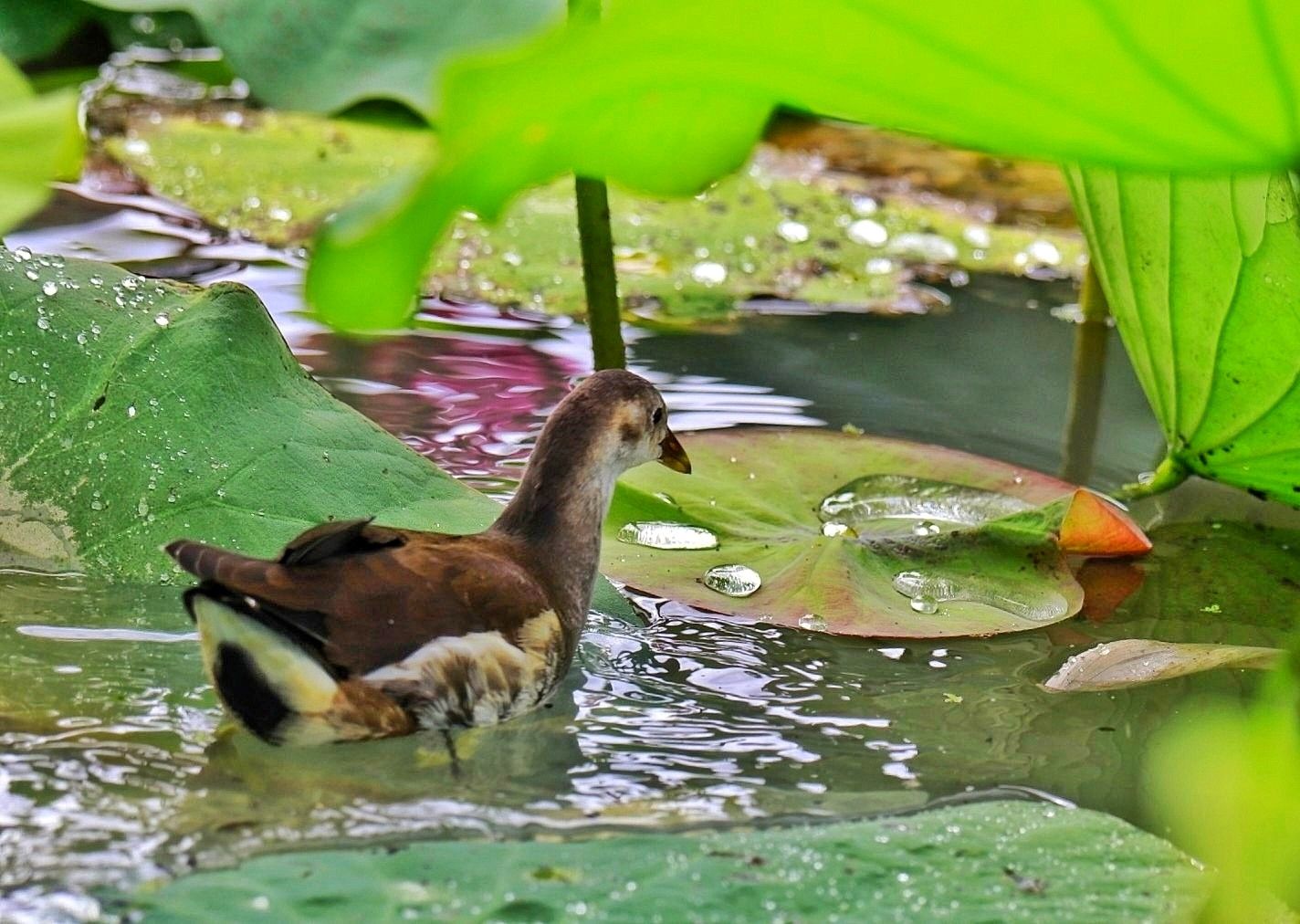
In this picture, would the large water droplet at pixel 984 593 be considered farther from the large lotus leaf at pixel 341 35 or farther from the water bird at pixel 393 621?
the large lotus leaf at pixel 341 35

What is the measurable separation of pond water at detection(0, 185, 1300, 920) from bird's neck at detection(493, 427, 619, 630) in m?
0.13

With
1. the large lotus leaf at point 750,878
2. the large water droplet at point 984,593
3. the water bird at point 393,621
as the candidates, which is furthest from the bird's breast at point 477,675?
the large water droplet at point 984,593

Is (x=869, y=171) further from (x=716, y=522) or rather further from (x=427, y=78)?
(x=427, y=78)

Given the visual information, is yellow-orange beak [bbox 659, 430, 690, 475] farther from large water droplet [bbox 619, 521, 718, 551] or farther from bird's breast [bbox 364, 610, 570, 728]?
bird's breast [bbox 364, 610, 570, 728]

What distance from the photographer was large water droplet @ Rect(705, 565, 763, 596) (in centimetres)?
232

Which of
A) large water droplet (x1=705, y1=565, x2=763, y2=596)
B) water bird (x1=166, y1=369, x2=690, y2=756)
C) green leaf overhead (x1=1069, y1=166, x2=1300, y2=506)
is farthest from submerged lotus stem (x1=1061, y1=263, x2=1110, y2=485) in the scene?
water bird (x1=166, y1=369, x2=690, y2=756)

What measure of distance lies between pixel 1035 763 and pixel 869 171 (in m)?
3.41

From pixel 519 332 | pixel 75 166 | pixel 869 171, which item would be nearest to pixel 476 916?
pixel 75 166

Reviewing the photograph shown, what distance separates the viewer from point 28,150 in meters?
1.68

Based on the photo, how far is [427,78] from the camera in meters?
1.69

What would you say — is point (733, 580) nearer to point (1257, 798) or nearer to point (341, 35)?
point (341, 35)

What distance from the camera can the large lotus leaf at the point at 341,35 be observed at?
71.9 inches

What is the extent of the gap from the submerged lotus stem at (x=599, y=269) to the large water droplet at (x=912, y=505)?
427mm

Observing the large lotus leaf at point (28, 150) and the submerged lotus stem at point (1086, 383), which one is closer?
the large lotus leaf at point (28, 150)
